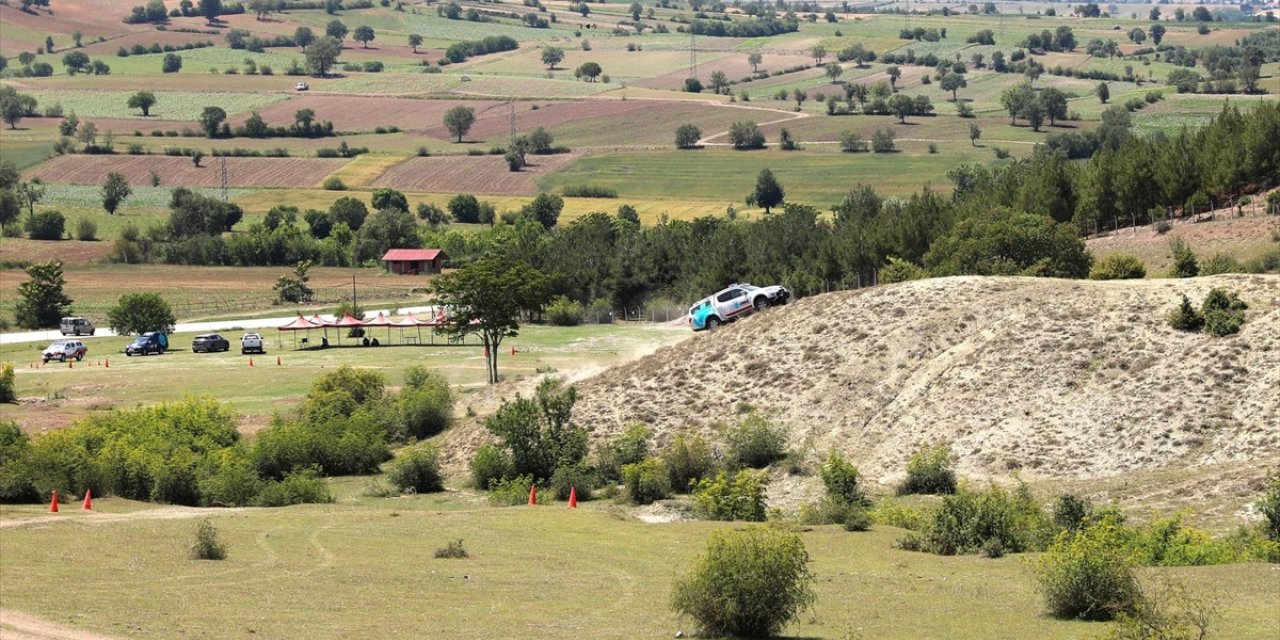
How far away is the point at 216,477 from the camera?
161ft

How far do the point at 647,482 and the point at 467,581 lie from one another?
14.0m

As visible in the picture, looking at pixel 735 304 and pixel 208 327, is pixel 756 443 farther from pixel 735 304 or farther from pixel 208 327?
pixel 208 327

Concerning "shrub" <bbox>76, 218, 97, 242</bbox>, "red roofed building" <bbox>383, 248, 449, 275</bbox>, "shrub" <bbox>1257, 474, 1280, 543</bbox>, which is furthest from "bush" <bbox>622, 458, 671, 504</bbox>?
"shrub" <bbox>76, 218, 97, 242</bbox>

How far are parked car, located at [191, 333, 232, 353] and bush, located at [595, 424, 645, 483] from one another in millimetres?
46419

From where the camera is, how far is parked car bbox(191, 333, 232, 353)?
305 ft

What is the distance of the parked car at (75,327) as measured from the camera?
4126 inches

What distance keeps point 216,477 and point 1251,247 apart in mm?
48445

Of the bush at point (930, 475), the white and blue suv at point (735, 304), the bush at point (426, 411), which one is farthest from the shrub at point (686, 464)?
the white and blue suv at point (735, 304)

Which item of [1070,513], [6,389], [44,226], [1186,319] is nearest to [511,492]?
[1070,513]

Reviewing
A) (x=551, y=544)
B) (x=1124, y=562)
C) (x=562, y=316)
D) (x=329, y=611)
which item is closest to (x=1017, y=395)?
(x=551, y=544)

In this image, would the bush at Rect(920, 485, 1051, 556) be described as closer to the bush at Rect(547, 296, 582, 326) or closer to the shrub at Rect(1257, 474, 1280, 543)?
the shrub at Rect(1257, 474, 1280, 543)

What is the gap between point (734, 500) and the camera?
144 feet

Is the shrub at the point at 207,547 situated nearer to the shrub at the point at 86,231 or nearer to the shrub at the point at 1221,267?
the shrub at the point at 1221,267

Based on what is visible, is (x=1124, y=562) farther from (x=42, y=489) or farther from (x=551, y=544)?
(x=42, y=489)
